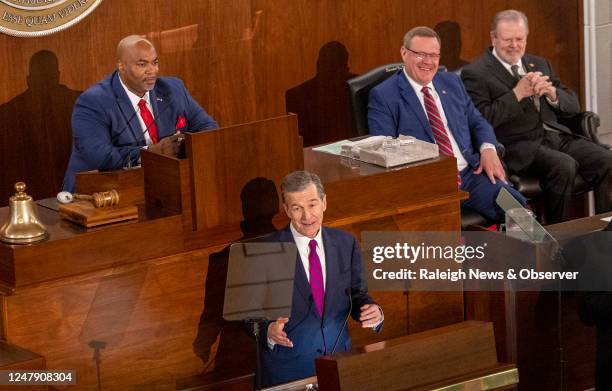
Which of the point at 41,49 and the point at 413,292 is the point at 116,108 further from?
the point at 413,292

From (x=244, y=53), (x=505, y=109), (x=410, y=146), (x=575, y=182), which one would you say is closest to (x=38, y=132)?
(x=244, y=53)

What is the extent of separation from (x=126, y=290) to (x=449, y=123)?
2.38 m

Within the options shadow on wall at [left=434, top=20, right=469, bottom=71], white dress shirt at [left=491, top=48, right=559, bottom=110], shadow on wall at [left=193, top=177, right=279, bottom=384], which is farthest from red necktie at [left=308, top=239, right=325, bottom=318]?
shadow on wall at [left=434, top=20, right=469, bottom=71]

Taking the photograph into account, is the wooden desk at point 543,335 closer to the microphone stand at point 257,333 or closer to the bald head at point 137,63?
the microphone stand at point 257,333

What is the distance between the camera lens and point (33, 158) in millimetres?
6645

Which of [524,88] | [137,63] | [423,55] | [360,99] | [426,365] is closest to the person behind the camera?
[426,365]

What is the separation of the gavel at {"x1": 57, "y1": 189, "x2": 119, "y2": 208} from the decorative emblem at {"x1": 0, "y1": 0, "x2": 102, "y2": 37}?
191 centimetres

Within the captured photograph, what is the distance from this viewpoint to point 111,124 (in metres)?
5.89

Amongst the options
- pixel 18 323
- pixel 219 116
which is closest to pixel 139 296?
pixel 18 323

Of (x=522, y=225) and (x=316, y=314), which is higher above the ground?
(x=522, y=225)

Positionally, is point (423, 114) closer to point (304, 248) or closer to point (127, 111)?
point (127, 111)

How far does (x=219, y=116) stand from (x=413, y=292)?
2236 millimetres

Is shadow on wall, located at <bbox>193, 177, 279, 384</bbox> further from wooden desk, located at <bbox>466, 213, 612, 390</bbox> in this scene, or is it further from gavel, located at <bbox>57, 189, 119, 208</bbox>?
wooden desk, located at <bbox>466, 213, 612, 390</bbox>

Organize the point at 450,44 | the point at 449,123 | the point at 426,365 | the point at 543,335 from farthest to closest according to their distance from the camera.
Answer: the point at 450,44, the point at 449,123, the point at 543,335, the point at 426,365
